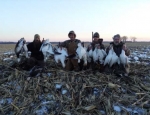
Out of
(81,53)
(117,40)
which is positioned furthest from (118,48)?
(81,53)

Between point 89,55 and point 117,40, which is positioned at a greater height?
point 117,40

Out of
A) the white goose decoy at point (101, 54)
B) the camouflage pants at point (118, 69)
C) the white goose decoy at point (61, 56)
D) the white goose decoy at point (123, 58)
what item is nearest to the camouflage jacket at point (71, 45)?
the white goose decoy at point (61, 56)

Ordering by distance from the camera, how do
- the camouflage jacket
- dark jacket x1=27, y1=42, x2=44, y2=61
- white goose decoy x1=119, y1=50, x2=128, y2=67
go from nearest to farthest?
white goose decoy x1=119, y1=50, x2=128, y2=67 → the camouflage jacket → dark jacket x1=27, y1=42, x2=44, y2=61

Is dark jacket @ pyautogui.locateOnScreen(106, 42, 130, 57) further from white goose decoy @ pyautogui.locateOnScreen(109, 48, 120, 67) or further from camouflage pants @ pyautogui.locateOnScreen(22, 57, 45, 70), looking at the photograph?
camouflage pants @ pyautogui.locateOnScreen(22, 57, 45, 70)

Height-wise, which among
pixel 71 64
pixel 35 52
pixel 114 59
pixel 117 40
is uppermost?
pixel 117 40

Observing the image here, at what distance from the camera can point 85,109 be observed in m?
5.11

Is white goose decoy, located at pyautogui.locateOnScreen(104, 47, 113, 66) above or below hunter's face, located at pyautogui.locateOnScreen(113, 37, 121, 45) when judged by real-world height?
below

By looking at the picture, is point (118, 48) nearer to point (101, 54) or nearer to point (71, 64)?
point (101, 54)

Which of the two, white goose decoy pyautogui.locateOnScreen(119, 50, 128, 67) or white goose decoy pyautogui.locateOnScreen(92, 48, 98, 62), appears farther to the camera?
white goose decoy pyautogui.locateOnScreen(92, 48, 98, 62)

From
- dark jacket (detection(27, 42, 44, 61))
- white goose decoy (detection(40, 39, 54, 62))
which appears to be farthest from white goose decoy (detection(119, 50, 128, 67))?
dark jacket (detection(27, 42, 44, 61))

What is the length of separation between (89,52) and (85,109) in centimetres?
297

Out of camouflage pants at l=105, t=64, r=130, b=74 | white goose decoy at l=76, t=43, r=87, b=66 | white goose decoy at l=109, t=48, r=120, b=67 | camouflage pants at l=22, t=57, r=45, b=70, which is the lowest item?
camouflage pants at l=105, t=64, r=130, b=74

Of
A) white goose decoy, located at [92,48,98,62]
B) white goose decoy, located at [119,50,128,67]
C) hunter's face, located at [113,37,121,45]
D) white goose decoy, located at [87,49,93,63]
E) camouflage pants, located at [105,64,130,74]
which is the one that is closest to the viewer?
white goose decoy, located at [119,50,128,67]

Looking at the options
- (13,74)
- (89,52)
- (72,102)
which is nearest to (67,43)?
(89,52)
